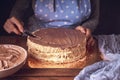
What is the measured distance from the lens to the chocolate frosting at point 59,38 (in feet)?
3.36

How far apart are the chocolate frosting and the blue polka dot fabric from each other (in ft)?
0.94

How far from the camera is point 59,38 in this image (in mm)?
1070

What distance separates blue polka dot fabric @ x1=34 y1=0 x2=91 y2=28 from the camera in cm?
141

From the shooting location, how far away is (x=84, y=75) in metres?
0.94

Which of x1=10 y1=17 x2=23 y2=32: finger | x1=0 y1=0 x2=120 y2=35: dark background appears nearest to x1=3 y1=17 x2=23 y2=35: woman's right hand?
x1=10 y1=17 x2=23 y2=32: finger

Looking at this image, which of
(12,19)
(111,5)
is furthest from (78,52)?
(111,5)

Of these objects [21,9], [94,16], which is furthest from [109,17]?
[21,9]

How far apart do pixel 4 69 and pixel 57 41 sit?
233mm

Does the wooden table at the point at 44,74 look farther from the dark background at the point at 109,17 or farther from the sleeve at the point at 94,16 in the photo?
the dark background at the point at 109,17

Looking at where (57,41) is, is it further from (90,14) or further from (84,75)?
(90,14)

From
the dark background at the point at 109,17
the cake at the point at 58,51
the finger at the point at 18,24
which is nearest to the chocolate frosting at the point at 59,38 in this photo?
the cake at the point at 58,51

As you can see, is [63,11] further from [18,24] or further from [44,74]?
[44,74]

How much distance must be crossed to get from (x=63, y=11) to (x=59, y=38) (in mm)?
369

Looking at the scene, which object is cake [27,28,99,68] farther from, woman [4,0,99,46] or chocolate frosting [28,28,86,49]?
woman [4,0,99,46]
